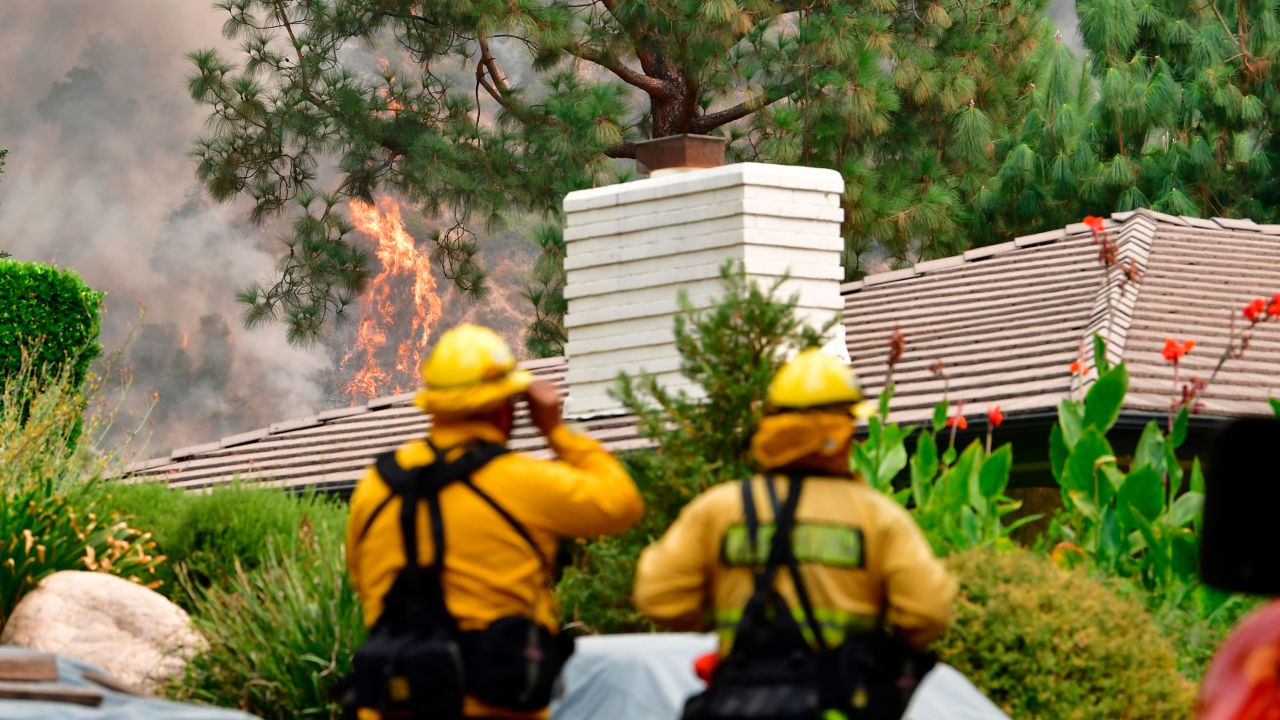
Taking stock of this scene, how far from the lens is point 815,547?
459 cm

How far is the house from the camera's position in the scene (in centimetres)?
1145

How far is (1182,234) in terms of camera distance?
50.4ft

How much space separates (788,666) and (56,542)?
616 cm

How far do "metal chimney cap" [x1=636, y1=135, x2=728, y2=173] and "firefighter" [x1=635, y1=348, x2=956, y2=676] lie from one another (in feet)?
28.6

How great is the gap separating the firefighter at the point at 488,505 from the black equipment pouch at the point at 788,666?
0.55 meters

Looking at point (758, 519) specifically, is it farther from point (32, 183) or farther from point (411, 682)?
point (32, 183)

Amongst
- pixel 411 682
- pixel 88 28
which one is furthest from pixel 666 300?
pixel 88 28

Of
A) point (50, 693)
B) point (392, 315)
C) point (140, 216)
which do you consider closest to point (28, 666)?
point (50, 693)

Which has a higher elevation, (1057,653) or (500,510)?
(500,510)

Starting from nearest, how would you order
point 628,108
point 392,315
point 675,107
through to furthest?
point 628,108, point 675,107, point 392,315

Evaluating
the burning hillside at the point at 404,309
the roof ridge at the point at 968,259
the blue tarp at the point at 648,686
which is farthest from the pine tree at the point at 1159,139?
the burning hillside at the point at 404,309

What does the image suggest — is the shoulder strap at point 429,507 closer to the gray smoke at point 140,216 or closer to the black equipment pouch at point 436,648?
the black equipment pouch at point 436,648

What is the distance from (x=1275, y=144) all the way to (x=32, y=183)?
45.4m

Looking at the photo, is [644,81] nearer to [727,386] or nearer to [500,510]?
[727,386]
